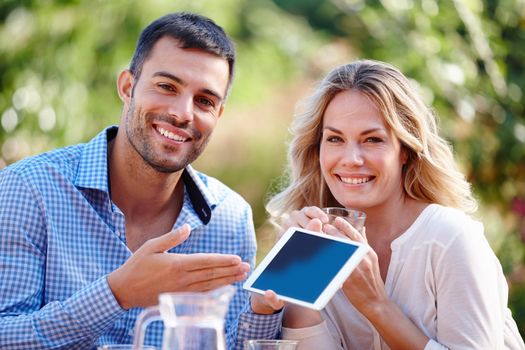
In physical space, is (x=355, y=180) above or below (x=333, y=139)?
below

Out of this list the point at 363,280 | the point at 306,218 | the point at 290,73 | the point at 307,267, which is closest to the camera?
the point at 307,267

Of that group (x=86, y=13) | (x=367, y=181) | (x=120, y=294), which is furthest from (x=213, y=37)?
(x=86, y=13)

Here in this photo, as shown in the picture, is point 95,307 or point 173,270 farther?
point 95,307

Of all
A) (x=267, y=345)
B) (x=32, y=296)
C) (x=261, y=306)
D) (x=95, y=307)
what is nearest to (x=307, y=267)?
(x=267, y=345)

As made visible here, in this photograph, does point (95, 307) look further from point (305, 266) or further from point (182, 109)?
point (182, 109)

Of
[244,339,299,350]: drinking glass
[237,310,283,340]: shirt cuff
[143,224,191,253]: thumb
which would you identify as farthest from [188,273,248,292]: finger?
[237,310,283,340]: shirt cuff

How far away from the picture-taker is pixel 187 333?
1.96 metres

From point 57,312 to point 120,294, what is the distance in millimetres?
318

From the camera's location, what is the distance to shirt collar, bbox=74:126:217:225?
11.3 ft

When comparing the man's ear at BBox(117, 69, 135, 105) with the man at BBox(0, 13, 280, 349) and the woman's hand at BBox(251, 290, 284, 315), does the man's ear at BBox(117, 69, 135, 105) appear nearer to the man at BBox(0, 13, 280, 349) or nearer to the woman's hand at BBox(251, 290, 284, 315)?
the man at BBox(0, 13, 280, 349)

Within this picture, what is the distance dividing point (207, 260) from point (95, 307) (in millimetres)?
493

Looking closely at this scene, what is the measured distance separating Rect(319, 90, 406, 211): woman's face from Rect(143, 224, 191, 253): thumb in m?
1.05

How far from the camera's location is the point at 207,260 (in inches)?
95.8

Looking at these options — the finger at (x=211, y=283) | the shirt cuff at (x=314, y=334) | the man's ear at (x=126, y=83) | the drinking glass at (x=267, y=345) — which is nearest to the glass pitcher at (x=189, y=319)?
the drinking glass at (x=267, y=345)
